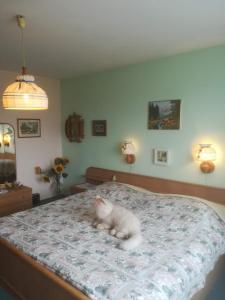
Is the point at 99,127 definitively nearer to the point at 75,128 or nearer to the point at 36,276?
the point at 75,128

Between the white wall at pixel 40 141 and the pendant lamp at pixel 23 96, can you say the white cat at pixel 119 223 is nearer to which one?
the pendant lamp at pixel 23 96

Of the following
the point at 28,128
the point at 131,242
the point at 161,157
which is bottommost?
the point at 131,242

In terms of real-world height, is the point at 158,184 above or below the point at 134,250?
above

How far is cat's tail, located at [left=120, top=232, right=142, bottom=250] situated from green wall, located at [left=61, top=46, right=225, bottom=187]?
134 cm

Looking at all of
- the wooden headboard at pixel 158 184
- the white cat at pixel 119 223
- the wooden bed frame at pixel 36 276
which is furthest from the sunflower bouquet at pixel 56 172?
the wooden bed frame at pixel 36 276

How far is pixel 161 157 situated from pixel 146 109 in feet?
2.30

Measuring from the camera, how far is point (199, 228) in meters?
2.13

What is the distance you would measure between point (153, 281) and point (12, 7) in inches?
83.0

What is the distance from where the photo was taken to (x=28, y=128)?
407 centimetres

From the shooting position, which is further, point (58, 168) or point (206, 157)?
point (58, 168)

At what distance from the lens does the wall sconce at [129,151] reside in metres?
3.37

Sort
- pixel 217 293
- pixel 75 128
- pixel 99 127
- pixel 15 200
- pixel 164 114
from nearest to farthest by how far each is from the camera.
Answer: pixel 217 293 < pixel 164 114 < pixel 15 200 < pixel 99 127 < pixel 75 128

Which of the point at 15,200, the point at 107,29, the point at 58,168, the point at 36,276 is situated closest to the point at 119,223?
the point at 36,276

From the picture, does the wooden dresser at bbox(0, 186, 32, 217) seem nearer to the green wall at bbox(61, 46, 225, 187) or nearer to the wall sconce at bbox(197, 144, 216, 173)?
the green wall at bbox(61, 46, 225, 187)
